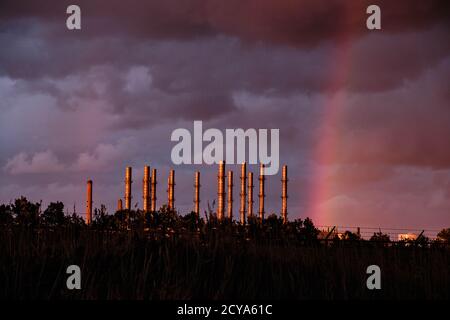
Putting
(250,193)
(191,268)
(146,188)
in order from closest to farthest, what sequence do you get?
(191,268), (146,188), (250,193)

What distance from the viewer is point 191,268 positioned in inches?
405

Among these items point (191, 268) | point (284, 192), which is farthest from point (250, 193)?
point (191, 268)

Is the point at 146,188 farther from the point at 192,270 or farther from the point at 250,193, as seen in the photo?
the point at 192,270

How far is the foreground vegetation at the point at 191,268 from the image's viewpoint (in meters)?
8.98

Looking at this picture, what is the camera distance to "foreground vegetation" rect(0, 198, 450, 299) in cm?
898

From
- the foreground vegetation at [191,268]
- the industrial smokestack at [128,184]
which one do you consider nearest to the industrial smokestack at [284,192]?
the industrial smokestack at [128,184]

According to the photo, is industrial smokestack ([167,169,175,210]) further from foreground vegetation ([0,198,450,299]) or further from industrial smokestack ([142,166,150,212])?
foreground vegetation ([0,198,450,299])

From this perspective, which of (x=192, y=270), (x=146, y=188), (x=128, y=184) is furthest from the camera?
(x=146, y=188)

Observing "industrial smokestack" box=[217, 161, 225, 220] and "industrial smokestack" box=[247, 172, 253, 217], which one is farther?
"industrial smokestack" box=[247, 172, 253, 217]

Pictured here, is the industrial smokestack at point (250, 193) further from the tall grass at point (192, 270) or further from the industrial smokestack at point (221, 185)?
the tall grass at point (192, 270)

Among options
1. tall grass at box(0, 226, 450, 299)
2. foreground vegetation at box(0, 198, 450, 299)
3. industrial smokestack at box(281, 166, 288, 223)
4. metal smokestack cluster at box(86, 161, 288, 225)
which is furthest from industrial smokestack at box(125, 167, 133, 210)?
tall grass at box(0, 226, 450, 299)
